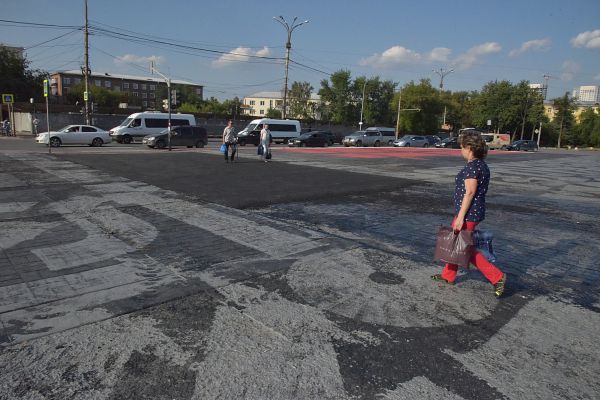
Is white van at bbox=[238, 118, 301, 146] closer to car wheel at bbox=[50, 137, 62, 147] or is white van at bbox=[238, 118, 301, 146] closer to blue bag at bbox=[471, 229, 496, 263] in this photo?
car wheel at bbox=[50, 137, 62, 147]

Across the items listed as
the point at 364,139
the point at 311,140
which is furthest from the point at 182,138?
the point at 364,139

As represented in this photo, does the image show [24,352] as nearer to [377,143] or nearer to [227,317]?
[227,317]

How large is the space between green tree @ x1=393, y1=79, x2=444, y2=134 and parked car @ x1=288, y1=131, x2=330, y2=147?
4145 cm

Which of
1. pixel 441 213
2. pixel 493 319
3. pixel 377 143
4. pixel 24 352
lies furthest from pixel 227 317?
pixel 377 143

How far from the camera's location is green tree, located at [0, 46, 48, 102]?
5016cm

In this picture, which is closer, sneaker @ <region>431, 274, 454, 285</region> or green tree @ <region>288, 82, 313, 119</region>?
sneaker @ <region>431, 274, 454, 285</region>

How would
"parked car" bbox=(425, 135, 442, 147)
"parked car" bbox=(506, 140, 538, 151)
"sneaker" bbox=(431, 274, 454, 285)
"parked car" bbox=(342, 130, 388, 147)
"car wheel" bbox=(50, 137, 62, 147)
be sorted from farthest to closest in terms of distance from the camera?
"parked car" bbox=(425, 135, 442, 147)
"parked car" bbox=(506, 140, 538, 151)
"parked car" bbox=(342, 130, 388, 147)
"car wheel" bbox=(50, 137, 62, 147)
"sneaker" bbox=(431, 274, 454, 285)

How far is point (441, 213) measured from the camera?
867 centimetres

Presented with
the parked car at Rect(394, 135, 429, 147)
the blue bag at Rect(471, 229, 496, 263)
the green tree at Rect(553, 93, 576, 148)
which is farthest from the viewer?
the green tree at Rect(553, 93, 576, 148)

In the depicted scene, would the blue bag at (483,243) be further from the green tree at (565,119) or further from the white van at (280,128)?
the green tree at (565,119)

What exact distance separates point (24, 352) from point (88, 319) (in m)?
0.56

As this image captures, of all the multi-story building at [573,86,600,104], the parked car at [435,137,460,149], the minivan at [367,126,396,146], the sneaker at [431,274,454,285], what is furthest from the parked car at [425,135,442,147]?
the multi-story building at [573,86,600,104]

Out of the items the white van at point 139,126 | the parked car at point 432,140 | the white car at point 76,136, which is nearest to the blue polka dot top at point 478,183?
the white car at point 76,136

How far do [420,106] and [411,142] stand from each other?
29081 mm
